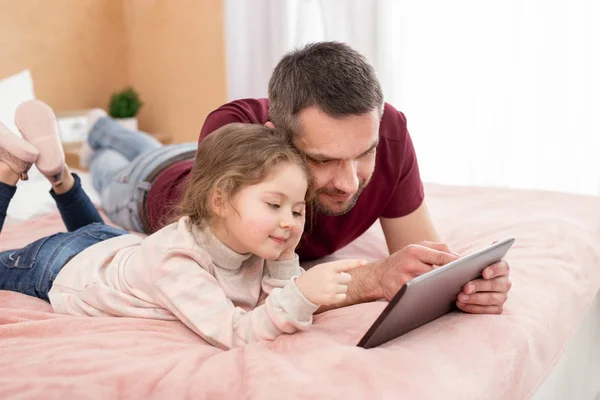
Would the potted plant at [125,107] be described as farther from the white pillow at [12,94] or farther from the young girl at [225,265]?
the young girl at [225,265]

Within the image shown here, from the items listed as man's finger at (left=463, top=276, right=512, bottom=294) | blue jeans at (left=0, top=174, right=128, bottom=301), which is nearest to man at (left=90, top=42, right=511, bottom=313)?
man's finger at (left=463, top=276, right=512, bottom=294)

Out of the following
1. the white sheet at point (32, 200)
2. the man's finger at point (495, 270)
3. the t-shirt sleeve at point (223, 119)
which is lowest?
the white sheet at point (32, 200)

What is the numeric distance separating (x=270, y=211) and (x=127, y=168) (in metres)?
1.19

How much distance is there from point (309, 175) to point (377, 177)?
46 cm

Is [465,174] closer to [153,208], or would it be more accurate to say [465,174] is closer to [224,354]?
[153,208]

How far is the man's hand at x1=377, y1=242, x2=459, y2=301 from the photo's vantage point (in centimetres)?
132

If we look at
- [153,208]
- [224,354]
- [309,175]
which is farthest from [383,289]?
[153,208]

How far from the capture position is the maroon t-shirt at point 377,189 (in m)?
1.79

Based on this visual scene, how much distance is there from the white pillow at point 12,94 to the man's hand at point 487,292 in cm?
189

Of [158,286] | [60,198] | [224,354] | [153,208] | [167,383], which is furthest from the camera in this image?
[153,208]

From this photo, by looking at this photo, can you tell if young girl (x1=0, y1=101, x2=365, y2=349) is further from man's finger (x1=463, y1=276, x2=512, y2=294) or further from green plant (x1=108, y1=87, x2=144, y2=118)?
green plant (x1=108, y1=87, x2=144, y2=118)

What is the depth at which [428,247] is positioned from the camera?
136 centimetres

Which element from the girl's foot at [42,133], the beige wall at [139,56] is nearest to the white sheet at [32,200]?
the girl's foot at [42,133]

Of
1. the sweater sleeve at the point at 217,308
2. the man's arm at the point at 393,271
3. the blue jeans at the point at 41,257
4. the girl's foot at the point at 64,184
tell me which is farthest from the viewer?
the girl's foot at the point at 64,184
